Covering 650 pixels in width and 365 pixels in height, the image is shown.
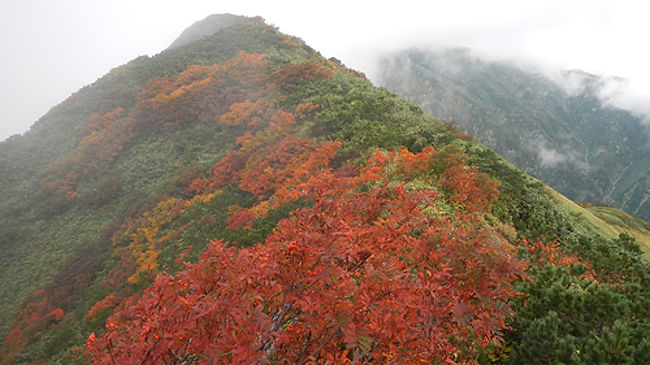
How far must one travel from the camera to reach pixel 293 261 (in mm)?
3418

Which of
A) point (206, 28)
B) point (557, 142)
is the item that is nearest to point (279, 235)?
point (206, 28)

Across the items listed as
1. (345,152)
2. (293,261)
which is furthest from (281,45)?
(293,261)

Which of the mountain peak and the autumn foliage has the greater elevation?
the mountain peak

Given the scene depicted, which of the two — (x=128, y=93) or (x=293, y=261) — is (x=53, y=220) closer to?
(x=128, y=93)

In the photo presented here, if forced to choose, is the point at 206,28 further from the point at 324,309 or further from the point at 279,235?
the point at 324,309

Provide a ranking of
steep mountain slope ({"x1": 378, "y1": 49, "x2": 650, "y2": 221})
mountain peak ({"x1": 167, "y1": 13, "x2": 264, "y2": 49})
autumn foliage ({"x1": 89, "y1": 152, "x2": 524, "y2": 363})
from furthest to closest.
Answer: steep mountain slope ({"x1": 378, "y1": 49, "x2": 650, "y2": 221}), mountain peak ({"x1": 167, "y1": 13, "x2": 264, "y2": 49}), autumn foliage ({"x1": 89, "y1": 152, "x2": 524, "y2": 363})

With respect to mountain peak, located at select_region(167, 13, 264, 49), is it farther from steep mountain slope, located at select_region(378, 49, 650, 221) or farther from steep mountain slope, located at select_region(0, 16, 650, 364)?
steep mountain slope, located at select_region(378, 49, 650, 221)

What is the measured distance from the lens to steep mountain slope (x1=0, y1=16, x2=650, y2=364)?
3.31 metres

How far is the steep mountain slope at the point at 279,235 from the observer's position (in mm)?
3314

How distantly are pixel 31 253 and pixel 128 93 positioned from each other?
2121 cm

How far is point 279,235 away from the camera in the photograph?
4328mm

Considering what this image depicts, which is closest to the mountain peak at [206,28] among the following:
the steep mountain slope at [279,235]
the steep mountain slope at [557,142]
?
the steep mountain slope at [279,235]

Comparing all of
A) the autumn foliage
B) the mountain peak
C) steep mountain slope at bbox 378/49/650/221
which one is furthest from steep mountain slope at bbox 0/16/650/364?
steep mountain slope at bbox 378/49/650/221

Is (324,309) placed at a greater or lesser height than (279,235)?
lesser
